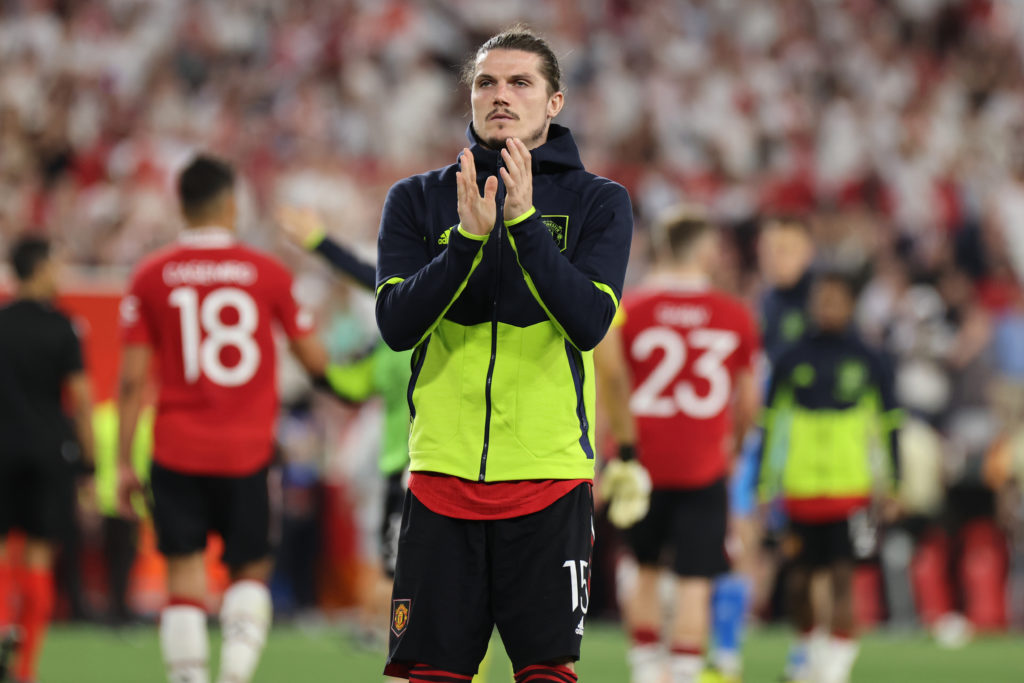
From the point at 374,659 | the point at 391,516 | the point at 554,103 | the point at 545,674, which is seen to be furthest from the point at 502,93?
the point at 374,659

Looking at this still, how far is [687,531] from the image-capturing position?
8.17m

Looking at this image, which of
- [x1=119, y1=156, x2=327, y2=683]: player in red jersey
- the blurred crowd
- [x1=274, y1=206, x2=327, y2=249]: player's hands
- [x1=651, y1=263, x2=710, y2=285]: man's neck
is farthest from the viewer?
the blurred crowd

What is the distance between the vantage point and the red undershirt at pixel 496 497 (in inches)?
176

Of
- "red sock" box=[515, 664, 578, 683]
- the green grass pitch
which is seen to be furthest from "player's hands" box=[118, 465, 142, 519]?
"red sock" box=[515, 664, 578, 683]

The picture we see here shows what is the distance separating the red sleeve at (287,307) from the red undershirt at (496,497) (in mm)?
2848

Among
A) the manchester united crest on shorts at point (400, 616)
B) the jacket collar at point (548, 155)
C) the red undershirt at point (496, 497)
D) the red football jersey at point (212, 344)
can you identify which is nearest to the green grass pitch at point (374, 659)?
the red football jersey at point (212, 344)

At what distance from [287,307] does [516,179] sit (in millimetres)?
3187

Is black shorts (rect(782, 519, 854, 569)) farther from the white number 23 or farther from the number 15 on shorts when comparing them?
the number 15 on shorts

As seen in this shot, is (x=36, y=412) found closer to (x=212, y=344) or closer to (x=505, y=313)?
(x=212, y=344)

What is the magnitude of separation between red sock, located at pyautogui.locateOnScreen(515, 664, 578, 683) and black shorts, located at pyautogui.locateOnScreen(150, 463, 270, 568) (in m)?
2.74

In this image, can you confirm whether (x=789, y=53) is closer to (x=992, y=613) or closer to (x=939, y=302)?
(x=939, y=302)

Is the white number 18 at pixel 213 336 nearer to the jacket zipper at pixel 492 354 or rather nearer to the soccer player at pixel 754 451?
the jacket zipper at pixel 492 354

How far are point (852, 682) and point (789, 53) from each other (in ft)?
38.8

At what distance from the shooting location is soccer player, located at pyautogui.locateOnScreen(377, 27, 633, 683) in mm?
4469
